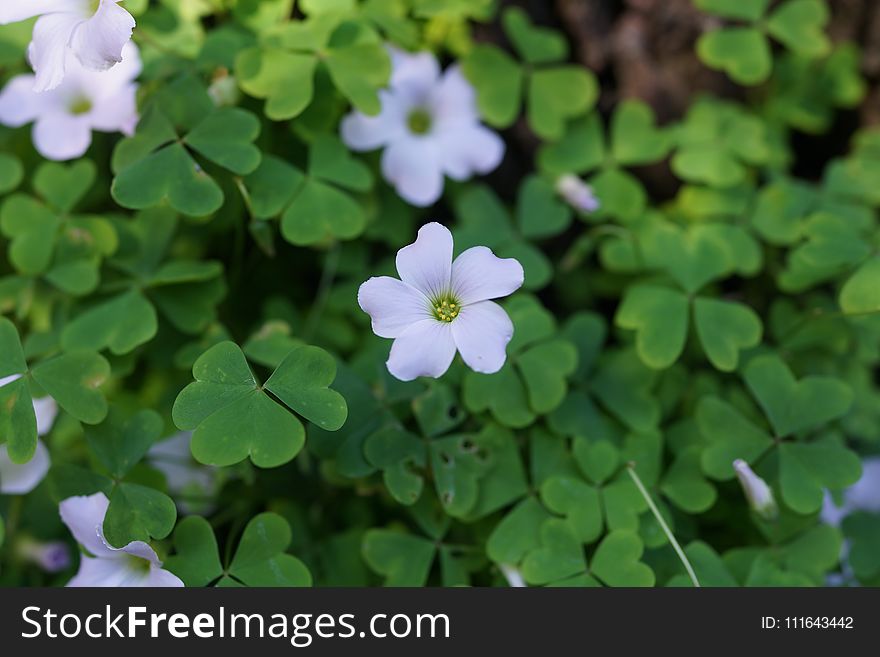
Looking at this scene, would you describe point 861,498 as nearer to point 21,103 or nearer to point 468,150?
point 468,150

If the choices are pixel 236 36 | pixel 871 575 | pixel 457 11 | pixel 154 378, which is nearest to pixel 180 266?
pixel 154 378

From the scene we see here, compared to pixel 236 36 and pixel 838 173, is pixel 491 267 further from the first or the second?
pixel 838 173

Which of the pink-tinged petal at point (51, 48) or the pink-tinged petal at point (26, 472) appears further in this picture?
the pink-tinged petal at point (26, 472)

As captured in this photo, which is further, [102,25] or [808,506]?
[808,506]

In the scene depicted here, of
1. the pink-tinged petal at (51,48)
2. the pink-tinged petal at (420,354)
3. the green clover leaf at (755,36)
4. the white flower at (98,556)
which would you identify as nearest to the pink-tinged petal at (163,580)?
the white flower at (98,556)

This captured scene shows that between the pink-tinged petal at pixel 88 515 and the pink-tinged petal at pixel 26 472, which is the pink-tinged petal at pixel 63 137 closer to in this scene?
the pink-tinged petal at pixel 26 472

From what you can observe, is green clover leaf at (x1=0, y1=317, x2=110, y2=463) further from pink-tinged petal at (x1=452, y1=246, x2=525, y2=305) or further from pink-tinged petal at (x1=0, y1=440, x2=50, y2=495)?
pink-tinged petal at (x1=452, y1=246, x2=525, y2=305)

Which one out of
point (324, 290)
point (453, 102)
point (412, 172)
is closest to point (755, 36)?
point (453, 102)
